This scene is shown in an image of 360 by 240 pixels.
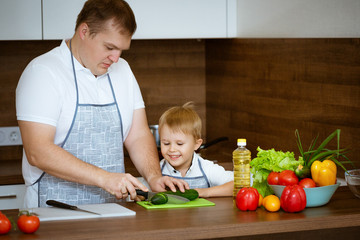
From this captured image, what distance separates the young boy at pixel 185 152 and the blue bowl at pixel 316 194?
47 cm

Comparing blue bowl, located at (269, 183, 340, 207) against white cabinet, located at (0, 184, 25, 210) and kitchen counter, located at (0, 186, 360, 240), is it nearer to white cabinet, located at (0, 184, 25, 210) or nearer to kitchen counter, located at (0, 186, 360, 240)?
kitchen counter, located at (0, 186, 360, 240)

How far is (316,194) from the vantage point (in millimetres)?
1820

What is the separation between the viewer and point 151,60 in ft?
11.8

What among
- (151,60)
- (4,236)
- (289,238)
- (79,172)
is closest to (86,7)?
(79,172)

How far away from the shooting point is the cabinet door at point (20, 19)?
2850 mm

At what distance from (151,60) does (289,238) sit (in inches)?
71.7

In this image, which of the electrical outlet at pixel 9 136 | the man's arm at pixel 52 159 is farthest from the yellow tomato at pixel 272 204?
the electrical outlet at pixel 9 136

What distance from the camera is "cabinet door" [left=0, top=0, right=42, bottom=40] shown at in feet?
9.35

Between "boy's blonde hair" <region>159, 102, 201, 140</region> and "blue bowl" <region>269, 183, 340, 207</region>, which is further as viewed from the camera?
"boy's blonde hair" <region>159, 102, 201, 140</region>

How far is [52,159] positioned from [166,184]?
41cm

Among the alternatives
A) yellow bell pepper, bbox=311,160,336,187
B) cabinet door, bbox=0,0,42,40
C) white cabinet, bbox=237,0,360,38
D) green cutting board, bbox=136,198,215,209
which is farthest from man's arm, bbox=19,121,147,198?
white cabinet, bbox=237,0,360,38

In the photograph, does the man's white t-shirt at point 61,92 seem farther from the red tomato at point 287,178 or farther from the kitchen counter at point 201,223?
the red tomato at point 287,178

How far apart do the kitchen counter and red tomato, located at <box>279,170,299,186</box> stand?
0.34 ft

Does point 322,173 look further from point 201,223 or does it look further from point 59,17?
point 59,17
